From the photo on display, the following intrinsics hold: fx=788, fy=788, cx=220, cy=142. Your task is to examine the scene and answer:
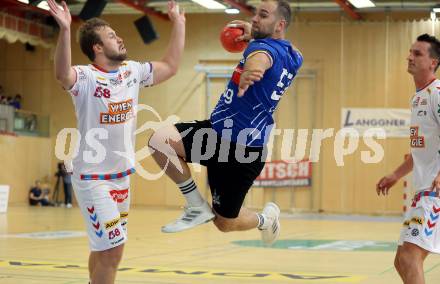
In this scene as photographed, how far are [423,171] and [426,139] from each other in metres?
0.30

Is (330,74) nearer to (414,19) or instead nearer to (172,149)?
(414,19)

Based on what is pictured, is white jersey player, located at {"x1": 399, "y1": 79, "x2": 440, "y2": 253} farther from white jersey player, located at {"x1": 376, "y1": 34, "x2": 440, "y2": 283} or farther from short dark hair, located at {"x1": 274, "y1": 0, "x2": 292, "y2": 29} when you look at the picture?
short dark hair, located at {"x1": 274, "y1": 0, "x2": 292, "y2": 29}

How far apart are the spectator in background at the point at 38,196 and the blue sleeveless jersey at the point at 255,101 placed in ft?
90.7

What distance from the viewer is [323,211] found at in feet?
104

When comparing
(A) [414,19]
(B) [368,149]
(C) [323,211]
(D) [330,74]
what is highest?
(A) [414,19]

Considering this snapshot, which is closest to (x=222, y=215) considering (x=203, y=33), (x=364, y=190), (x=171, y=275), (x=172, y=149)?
(x=172, y=149)

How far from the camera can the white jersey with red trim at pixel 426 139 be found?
730 cm

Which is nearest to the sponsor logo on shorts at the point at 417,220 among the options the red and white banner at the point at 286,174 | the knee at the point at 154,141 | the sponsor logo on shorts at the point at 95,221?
the knee at the point at 154,141

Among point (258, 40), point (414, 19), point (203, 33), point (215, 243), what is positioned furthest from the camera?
point (203, 33)

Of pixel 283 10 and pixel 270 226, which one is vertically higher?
pixel 283 10

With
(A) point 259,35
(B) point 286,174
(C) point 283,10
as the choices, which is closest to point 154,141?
(A) point 259,35

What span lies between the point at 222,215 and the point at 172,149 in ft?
2.53

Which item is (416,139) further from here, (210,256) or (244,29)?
(210,256)

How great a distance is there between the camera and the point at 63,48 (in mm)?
6766
